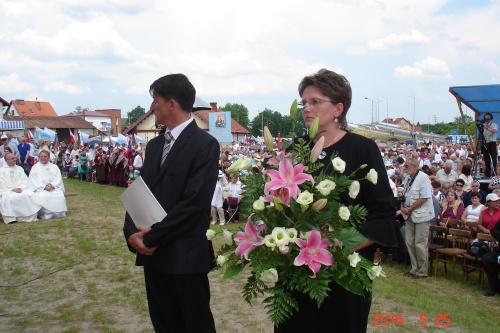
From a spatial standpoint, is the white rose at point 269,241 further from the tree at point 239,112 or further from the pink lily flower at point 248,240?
the tree at point 239,112

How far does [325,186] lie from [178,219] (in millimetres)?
1105

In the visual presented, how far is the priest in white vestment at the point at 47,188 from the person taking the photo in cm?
1234

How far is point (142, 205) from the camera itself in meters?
2.85

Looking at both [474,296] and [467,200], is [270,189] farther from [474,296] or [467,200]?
[467,200]

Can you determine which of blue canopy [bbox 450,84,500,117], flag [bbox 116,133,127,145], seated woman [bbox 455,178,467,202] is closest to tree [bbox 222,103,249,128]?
flag [bbox 116,133,127,145]

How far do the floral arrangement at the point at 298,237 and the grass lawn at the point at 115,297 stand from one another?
3063 millimetres

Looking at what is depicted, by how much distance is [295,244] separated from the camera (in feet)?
6.38

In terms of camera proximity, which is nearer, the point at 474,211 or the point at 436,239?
the point at 474,211

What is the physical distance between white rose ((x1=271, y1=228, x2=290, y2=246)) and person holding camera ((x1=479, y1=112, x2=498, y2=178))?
45.0 ft

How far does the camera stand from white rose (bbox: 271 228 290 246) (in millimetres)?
1855

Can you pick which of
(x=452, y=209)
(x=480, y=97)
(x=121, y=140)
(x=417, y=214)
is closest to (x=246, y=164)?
(x=417, y=214)

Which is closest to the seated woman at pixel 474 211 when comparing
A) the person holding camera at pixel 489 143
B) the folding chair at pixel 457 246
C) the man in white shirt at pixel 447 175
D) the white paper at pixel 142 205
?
the folding chair at pixel 457 246

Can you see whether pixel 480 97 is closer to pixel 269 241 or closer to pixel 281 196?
pixel 281 196

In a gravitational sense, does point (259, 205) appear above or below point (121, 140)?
below
